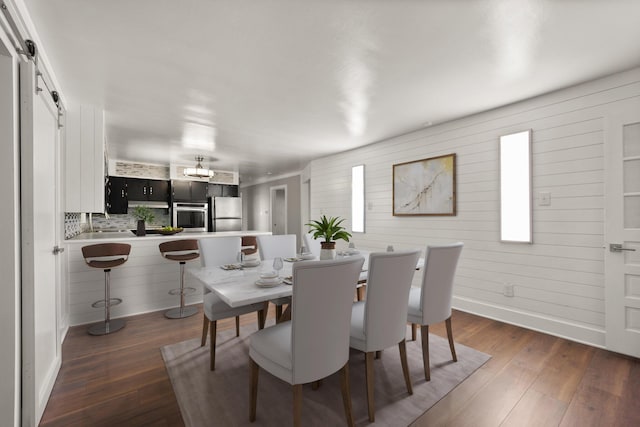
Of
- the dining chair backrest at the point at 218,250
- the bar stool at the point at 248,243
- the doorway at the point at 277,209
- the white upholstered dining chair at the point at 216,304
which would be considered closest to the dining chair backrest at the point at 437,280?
the white upholstered dining chair at the point at 216,304

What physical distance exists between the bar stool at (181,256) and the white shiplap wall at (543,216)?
3127 millimetres

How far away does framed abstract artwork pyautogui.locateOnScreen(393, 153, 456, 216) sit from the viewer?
3.79 m

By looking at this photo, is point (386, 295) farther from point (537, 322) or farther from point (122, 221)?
point (122, 221)

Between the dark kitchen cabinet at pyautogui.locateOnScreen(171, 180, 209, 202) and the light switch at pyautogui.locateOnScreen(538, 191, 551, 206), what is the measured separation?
675 cm

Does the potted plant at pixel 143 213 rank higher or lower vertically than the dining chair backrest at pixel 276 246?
higher

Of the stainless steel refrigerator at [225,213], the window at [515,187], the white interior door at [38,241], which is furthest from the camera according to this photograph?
the stainless steel refrigerator at [225,213]

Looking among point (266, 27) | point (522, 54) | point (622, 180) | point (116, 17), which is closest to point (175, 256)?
point (116, 17)

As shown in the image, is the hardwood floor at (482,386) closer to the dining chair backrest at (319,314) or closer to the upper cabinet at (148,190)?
the dining chair backrest at (319,314)

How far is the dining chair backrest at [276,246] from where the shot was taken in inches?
128

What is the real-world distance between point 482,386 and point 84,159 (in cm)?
438

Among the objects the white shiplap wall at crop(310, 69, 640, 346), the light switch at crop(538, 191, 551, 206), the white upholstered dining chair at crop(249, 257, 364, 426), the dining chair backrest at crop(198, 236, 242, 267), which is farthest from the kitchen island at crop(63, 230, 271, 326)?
the light switch at crop(538, 191, 551, 206)

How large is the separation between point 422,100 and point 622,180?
1896 millimetres

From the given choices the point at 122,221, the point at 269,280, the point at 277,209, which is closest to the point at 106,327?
the point at 269,280

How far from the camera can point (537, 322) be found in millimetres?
3018
